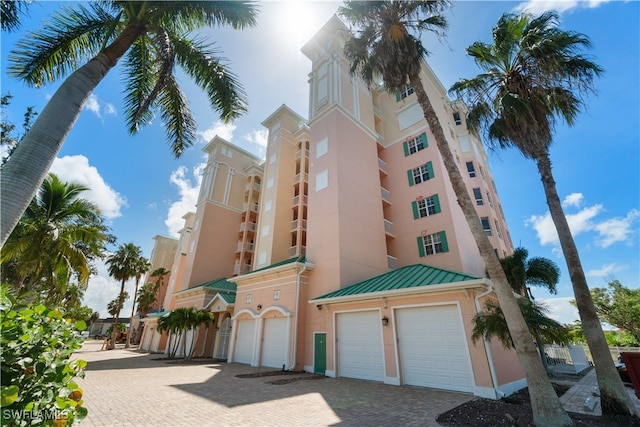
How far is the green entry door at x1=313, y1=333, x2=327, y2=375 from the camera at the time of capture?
14.9 metres

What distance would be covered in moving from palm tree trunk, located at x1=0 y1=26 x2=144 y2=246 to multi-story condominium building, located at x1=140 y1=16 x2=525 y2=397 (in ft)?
39.1

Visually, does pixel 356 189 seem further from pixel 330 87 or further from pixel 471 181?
pixel 471 181

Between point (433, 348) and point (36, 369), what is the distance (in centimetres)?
1190

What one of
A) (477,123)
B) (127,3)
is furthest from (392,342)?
(127,3)

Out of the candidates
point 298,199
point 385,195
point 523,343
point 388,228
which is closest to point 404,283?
point 523,343

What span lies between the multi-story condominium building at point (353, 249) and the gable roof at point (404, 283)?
7 centimetres

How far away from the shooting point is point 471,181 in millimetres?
24984

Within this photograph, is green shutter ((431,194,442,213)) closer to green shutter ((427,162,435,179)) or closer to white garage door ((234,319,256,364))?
green shutter ((427,162,435,179))

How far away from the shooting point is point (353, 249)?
58.2ft

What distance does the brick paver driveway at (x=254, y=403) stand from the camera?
273 inches

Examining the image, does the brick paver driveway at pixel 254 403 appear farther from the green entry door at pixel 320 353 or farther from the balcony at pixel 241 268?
the balcony at pixel 241 268

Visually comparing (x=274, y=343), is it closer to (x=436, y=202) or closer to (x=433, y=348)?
(x=433, y=348)

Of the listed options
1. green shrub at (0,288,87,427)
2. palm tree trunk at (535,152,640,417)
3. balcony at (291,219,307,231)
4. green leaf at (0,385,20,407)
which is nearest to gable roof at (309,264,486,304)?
palm tree trunk at (535,152,640,417)

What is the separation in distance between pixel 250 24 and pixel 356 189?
12990mm
